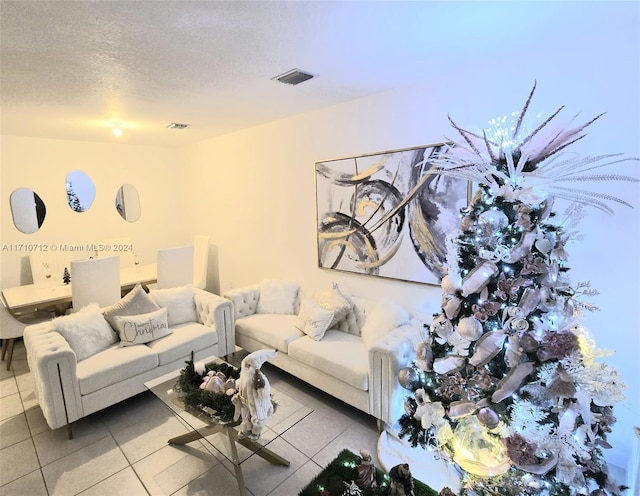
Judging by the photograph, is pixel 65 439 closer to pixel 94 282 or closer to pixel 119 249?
pixel 94 282

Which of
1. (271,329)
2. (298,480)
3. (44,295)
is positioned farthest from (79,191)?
(298,480)

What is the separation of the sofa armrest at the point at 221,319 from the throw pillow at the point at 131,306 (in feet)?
1.56

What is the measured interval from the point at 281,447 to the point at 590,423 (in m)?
1.90

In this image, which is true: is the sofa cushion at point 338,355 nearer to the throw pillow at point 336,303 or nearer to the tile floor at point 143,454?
the throw pillow at point 336,303

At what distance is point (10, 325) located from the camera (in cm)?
345

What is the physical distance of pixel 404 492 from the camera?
1781 millimetres

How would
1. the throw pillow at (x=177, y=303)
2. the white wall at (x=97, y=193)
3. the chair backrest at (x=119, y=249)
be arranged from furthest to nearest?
the chair backrest at (x=119, y=249), the white wall at (x=97, y=193), the throw pillow at (x=177, y=303)

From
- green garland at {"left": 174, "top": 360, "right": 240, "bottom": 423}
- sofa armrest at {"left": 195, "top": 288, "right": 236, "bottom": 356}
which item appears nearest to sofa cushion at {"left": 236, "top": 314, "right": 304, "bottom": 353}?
sofa armrest at {"left": 195, "top": 288, "right": 236, "bottom": 356}

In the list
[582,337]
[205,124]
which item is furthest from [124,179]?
[582,337]

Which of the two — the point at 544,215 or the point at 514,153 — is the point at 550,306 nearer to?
the point at 544,215

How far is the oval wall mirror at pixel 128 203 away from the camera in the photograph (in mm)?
5258

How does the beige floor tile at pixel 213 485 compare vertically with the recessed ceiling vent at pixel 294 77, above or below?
below

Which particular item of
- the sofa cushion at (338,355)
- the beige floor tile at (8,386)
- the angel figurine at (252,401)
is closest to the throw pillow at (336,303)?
the sofa cushion at (338,355)

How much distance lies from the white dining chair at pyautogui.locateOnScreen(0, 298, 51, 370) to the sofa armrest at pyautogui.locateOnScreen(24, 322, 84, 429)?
123cm
